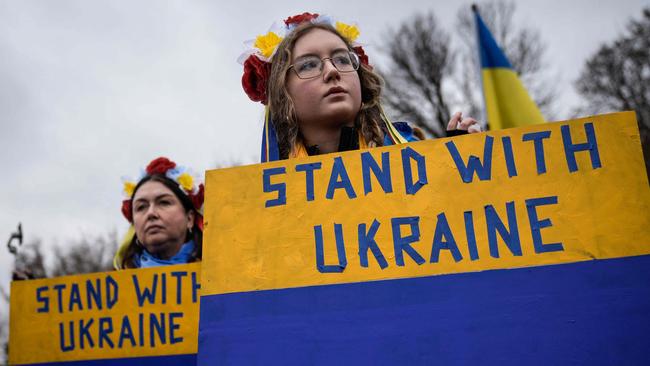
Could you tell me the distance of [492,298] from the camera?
127 centimetres

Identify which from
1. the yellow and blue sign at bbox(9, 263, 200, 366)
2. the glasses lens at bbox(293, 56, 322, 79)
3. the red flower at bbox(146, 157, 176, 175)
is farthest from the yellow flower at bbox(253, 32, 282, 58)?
the red flower at bbox(146, 157, 176, 175)

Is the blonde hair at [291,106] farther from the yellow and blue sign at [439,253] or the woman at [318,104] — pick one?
the yellow and blue sign at [439,253]

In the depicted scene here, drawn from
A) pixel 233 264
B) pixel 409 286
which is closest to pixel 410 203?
pixel 409 286

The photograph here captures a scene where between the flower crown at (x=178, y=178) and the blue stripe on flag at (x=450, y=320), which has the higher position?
the flower crown at (x=178, y=178)

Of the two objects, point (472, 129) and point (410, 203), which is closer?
point (410, 203)

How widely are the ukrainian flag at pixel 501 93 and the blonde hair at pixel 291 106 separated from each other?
387cm

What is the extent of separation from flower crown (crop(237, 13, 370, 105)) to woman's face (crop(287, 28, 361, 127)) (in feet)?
0.58

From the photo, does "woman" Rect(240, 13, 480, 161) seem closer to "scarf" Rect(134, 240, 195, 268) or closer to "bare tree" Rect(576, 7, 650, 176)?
"scarf" Rect(134, 240, 195, 268)

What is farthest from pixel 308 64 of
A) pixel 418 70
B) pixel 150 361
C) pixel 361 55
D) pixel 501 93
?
pixel 418 70

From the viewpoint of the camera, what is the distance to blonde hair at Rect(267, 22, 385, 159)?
1.95 m

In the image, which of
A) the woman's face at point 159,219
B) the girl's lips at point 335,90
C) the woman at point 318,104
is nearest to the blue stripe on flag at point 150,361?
the woman's face at point 159,219

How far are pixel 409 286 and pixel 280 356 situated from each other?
1.12 ft

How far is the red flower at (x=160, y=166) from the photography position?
3.47m

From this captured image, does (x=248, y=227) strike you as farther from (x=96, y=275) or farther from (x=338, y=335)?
(x=96, y=275)
